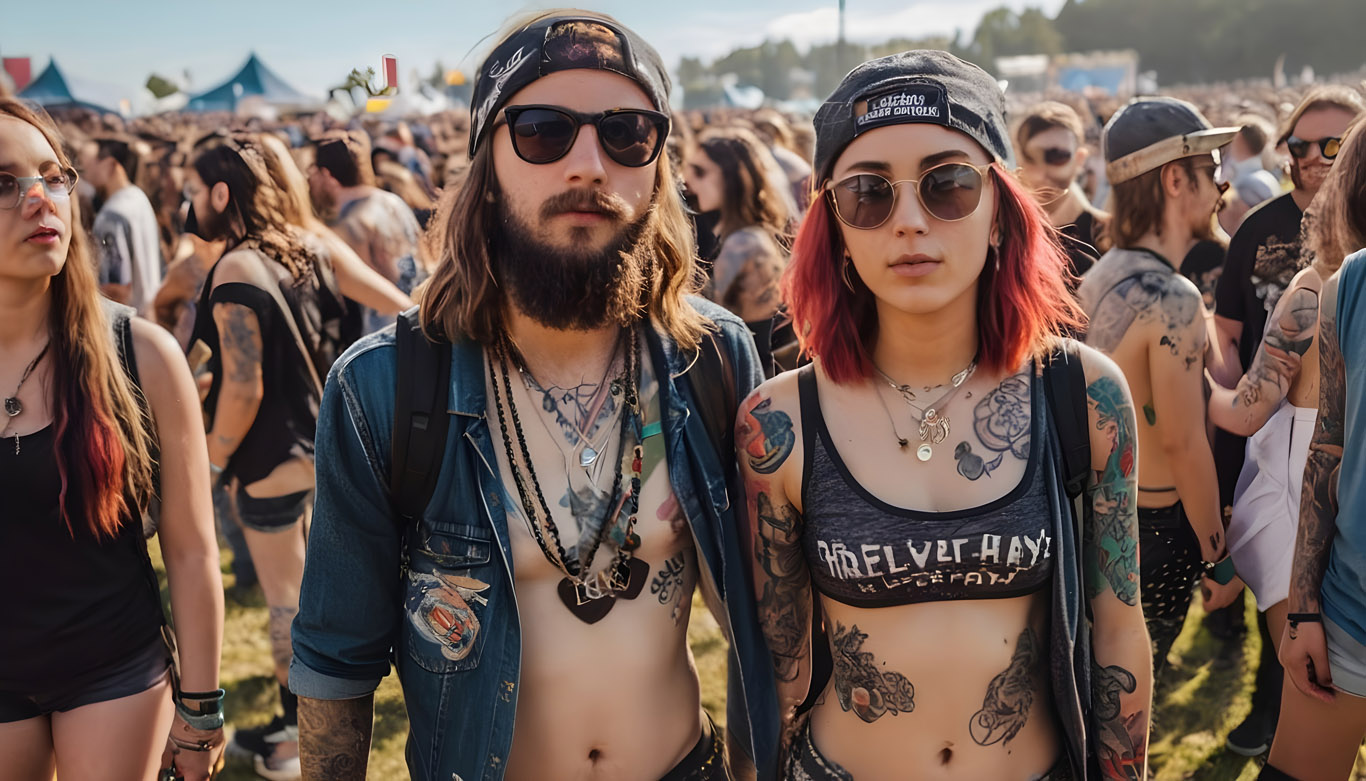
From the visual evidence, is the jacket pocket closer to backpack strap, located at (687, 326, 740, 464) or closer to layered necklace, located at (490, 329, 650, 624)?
layered necklace, located at (490, 329, 650, 624)

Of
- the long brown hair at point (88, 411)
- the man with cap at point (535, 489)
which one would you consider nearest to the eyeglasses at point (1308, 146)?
the man with cap at point (535, 489)

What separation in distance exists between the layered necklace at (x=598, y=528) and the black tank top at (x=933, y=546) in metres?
0.40

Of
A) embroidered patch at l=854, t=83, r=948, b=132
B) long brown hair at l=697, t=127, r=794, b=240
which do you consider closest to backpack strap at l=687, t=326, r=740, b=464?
embroidered patch at l=854, t=83, r=948, b=132

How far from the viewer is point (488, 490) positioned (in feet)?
6.73

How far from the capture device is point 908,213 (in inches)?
77.0

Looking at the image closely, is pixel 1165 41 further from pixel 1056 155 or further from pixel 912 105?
pixel 912 105

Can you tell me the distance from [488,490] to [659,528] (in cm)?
37

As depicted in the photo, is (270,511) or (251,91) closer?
(270,511)

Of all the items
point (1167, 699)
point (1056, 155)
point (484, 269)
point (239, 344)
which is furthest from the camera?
point (1056, 155)

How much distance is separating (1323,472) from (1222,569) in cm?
105

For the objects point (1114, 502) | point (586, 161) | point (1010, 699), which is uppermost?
point (586, 161)

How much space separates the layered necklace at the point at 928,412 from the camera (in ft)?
6.79

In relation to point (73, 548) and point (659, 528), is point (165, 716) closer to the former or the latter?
point (73, 548)

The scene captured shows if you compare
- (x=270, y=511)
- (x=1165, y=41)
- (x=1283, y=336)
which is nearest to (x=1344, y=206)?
(x=1283, y=336)
